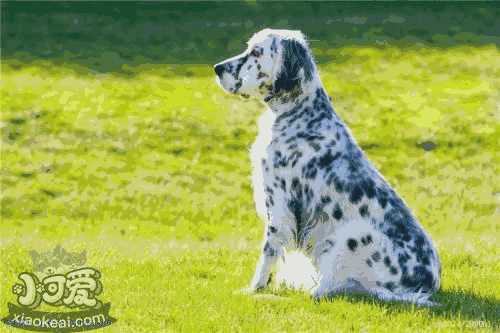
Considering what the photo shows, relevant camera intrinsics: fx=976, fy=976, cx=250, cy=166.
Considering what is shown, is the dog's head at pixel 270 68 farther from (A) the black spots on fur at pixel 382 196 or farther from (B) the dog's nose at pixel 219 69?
(A) the black spots on fur at pixel 382 196

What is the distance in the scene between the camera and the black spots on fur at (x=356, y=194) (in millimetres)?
8977

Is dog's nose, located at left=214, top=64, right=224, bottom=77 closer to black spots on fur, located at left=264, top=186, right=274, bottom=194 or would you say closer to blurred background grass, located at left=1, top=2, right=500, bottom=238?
black spots on fur, located at left=264, top=186, right=274, bottom=194

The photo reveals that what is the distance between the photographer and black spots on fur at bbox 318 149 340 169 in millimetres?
9070

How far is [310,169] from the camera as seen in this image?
29.9 ft

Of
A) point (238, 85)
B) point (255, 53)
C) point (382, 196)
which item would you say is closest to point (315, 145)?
point (382, 196)

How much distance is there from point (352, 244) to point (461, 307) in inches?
44.2

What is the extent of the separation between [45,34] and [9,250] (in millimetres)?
18310

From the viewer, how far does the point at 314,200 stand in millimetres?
9086

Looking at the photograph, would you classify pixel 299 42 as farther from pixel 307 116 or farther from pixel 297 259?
pixel 297 259

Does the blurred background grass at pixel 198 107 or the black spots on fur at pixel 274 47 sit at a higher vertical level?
the black spots on fur at pixel 274 47

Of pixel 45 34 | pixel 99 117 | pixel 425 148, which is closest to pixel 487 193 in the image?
pixel 425 148

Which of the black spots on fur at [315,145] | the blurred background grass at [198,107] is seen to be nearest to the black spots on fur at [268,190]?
the black spots on fur at [315,145]

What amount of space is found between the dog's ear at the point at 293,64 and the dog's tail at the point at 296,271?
63.9 inches

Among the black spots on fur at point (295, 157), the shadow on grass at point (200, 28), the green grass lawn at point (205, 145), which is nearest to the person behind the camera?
the green grass lawn at point (205, 145)
